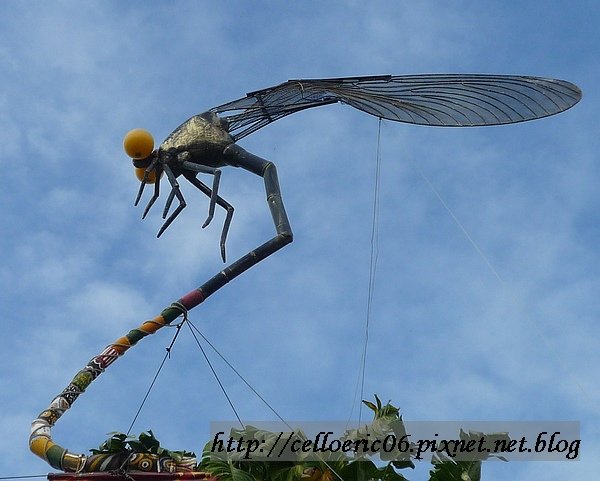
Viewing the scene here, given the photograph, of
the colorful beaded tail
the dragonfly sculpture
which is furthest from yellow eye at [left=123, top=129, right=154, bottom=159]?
the colorful beaded tail

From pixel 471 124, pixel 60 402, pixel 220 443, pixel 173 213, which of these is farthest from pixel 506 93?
pixel 60 402

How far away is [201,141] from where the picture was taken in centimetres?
1423

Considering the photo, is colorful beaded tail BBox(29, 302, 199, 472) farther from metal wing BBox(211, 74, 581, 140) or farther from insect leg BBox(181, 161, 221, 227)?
metal wing BBox(211, 74, 581, 140)

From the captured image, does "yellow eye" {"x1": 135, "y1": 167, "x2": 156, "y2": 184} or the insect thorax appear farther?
"yellow eye" {"x1": 135, "y1": 167, "x2": 156, "y2": 184}

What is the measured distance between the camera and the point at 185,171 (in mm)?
14219

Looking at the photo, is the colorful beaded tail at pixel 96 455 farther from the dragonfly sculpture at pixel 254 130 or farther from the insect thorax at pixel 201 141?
the insect thorax at pixel 201 141

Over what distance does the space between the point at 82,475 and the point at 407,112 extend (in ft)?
18.9

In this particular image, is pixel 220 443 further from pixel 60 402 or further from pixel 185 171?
pixel 185 171

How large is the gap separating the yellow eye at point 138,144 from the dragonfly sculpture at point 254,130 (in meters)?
0.01

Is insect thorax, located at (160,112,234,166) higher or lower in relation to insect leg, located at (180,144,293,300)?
higher

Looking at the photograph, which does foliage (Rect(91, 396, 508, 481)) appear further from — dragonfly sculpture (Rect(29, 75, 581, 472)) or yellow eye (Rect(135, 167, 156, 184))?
yellow eye (Rect(135, 167, 156, 184))

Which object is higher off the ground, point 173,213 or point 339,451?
point 173,213

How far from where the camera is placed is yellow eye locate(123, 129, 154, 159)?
14.1m

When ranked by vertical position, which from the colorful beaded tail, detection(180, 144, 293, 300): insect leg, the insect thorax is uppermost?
the insect thorax
